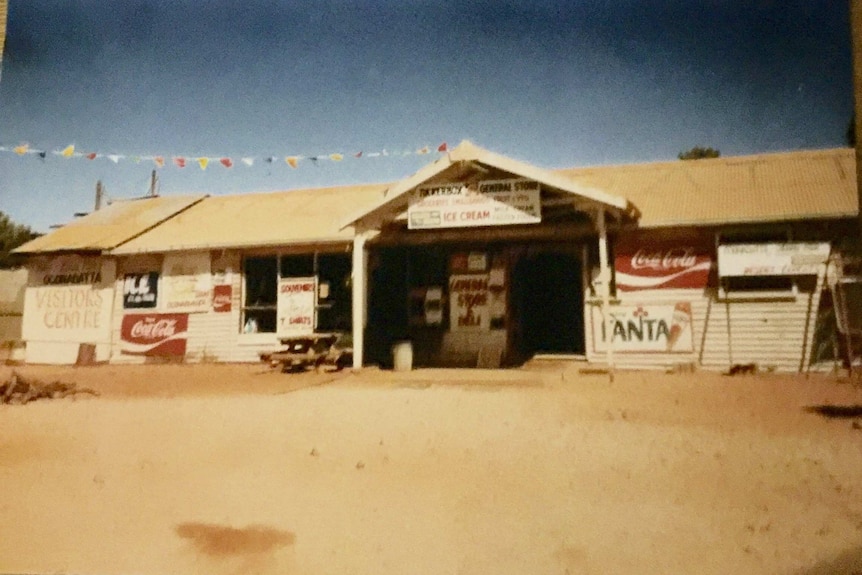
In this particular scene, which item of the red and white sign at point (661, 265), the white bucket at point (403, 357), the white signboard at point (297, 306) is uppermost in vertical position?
the red and white sign at point (661, 265)

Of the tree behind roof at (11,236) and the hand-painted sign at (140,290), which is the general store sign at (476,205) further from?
the tree behind roof at (11,236)

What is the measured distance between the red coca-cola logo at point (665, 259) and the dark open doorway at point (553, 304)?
190cm

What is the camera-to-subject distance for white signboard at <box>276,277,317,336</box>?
1197 centimetres

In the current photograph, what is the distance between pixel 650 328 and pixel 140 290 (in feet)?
38.2

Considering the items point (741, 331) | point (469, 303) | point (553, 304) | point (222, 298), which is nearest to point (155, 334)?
point (222, 298)

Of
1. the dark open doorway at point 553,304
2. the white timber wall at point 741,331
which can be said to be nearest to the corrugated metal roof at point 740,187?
the white timber wall at point 741,331

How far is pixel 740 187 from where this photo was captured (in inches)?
414

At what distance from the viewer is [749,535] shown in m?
2.74

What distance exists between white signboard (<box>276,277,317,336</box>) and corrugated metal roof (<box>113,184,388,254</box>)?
3.45ft

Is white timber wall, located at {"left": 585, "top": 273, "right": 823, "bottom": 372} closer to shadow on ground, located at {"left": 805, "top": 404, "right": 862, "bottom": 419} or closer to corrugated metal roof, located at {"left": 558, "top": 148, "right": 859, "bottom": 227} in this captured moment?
corrugated metal roof, located at {"left": 558, "top": 148, "right": 859, "bottom": 227}

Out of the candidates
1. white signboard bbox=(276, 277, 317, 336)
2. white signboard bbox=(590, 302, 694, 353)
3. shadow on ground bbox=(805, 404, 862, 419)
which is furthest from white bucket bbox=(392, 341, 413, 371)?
shadow on ground bbox=(805, 404, 862, 419)

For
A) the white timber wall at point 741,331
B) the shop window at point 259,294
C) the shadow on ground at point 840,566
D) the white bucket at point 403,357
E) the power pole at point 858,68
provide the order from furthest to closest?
the shop window at point 259,294 < the white bucket at point 403,357 < the white timber wall at point 741,331 < the power pole at point 858,68 < the shadow on ground at point 840,566

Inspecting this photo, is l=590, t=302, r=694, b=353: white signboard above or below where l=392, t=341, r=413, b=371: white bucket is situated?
above

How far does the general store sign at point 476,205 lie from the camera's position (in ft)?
28.2
